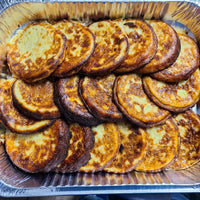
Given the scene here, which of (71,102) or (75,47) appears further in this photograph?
(75,47)

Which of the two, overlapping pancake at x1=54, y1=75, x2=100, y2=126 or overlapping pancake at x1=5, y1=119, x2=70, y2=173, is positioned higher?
overlapping pancake at x1=54, y1=75, x2=100, y2=126

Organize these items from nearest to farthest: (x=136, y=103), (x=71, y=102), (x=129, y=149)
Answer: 1. (x=71, y=102)
2. (x=136, y=103)
3. (x=129, y=149)

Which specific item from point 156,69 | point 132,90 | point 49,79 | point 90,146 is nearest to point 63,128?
point 90,146

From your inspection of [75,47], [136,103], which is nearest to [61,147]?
[136,103]

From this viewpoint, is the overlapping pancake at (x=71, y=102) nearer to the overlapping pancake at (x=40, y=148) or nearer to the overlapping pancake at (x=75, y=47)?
the overlapping pancake at (x=75, y=47)

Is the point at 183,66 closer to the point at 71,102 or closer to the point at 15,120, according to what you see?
the point at 71,102

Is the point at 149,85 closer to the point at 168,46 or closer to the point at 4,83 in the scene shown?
the point at 168,46

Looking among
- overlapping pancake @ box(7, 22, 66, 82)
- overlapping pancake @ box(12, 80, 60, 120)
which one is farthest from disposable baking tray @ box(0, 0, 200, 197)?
overlapping pancake @ box(12, 80, 60, 120)

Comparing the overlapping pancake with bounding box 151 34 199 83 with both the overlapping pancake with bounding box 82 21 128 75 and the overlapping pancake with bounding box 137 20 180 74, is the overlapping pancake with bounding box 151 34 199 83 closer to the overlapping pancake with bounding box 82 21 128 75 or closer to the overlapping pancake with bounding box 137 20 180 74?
the overlapping pancake with bounding box 137 20 180 74
